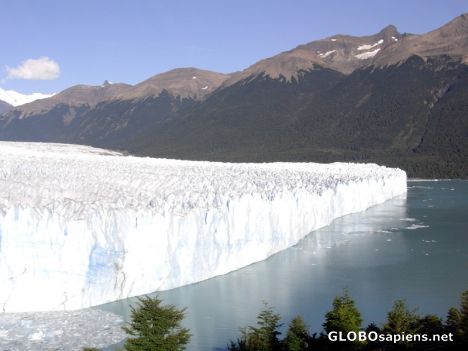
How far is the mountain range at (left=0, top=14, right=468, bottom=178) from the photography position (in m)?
61.6

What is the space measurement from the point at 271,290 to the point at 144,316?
5754 mm

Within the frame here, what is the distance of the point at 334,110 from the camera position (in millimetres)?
77875

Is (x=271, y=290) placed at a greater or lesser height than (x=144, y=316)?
lesser

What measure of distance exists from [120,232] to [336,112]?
224ft

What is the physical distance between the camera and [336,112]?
7719 centimetres

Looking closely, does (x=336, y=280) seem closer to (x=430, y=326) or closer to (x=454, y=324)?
(x=430, y=326)

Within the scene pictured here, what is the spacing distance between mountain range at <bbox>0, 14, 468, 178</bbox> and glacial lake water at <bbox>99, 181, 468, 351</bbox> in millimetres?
32832

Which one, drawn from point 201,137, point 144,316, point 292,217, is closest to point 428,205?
point 292,217

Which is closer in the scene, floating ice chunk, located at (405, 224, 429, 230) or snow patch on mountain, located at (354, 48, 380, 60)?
floating ice chunk, located at (405, 224, 429, 230)

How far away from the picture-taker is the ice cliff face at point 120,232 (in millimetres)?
10688

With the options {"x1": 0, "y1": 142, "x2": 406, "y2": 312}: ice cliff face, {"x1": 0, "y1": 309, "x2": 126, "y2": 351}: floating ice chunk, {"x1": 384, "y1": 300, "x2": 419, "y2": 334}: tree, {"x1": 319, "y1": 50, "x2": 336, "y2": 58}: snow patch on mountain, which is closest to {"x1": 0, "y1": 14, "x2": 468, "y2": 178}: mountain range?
{"x1": 319, "y1": 50, "x2": 336, "y2": 58}: snow patch on mountain

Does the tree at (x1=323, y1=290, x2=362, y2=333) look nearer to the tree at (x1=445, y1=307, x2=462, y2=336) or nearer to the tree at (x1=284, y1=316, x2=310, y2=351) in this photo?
the tree at (x1=284, y1=316, x2=310, y2=351)

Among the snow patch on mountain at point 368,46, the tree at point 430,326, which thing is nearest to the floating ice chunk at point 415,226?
the tree at point 430,326

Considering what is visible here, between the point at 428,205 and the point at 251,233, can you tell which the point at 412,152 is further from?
the point at 251,233
